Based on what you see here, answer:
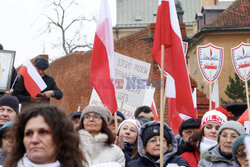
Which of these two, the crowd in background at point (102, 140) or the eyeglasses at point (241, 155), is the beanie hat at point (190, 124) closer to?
the crowd in background at point (102, 140)

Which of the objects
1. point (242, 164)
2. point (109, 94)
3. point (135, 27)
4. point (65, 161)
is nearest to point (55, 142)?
point (65, 161)

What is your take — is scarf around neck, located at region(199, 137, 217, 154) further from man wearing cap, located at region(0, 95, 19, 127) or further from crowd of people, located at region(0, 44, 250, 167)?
man wearing cap, located at region(0, 95, 19, 127)

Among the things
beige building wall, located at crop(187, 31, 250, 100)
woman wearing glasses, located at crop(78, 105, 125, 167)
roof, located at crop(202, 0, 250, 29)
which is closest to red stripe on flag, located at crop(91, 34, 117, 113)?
woman wearing glasses, located at crop(78, 105, 125, 167)

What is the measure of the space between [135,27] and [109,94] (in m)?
54.4

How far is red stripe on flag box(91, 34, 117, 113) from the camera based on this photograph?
20.2ft

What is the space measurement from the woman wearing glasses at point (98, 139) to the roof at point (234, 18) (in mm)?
32895

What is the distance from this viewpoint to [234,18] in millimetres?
37344

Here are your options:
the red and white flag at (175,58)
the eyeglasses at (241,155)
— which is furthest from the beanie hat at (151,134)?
the eyeglasses at (241,155)

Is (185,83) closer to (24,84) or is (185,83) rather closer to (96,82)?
(96,82)

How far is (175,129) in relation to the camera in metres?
7.30

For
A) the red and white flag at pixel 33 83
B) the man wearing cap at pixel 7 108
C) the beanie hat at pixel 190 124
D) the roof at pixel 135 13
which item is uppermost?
the roof at pixel 135 13

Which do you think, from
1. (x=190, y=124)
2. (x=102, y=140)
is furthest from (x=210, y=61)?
(x=102, y=140)

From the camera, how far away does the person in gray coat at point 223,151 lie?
4.81 meters

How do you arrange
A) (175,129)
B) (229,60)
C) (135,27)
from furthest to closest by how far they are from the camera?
(135,27) < (229,60) < (175,129)
